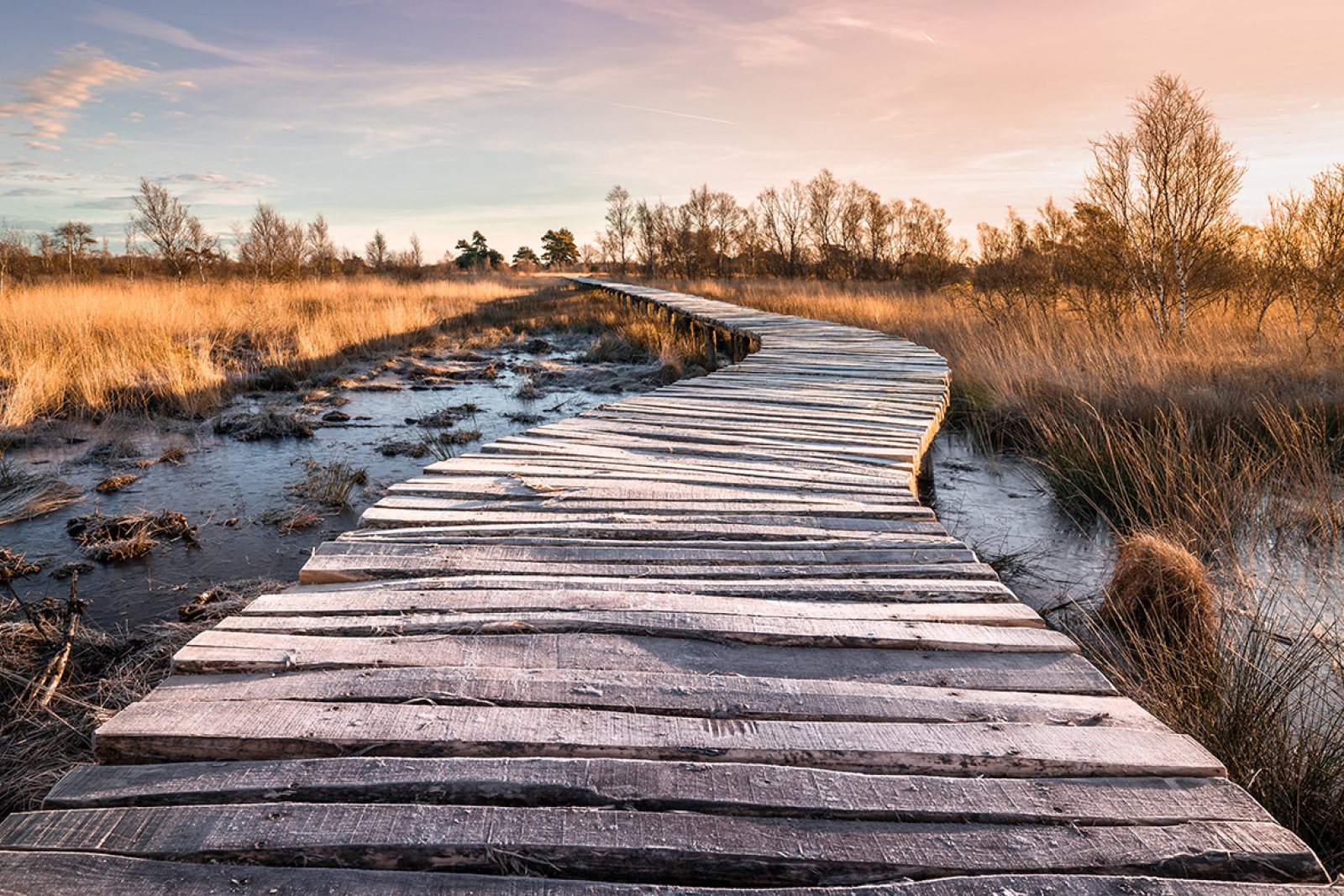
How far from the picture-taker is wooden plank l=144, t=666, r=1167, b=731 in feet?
5.31

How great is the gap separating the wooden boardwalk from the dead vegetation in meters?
2.62

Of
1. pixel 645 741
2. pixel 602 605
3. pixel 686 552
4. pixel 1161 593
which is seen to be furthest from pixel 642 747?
pixel 1161 593

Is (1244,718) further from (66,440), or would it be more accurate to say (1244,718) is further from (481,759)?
(66,440)

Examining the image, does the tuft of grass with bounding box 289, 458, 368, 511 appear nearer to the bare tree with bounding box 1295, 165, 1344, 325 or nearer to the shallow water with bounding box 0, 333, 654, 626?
the shallow water with bounding box 0, 333, 654, 626

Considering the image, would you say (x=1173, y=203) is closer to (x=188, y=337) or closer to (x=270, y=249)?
(x=188, y=337)

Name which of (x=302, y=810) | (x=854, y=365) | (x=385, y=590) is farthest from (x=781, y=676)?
(x=854, y=365)

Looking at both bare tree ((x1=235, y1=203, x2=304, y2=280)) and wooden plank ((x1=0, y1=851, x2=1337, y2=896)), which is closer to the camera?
wooden plank ((x1=0, y1=851, x2=1337, y2=896))

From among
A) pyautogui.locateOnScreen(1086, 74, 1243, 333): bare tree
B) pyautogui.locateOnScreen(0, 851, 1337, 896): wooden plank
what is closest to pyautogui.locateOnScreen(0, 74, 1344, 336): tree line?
pyautogui.locateOnScreen(1086, 74, 1243, 333): bare tree

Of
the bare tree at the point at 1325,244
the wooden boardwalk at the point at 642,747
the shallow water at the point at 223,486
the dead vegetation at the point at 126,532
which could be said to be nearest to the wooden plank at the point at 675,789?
the wooden boardwalk at the point at 642,747

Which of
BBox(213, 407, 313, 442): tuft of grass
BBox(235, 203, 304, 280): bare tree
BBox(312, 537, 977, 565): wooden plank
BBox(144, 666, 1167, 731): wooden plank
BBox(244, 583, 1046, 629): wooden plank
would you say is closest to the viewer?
BBox(144, 666, 1167, 731): wooden plank

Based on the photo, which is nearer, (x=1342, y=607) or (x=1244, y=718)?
(x=1244, y=718)

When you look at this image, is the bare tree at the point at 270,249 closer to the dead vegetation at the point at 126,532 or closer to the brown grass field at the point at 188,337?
the brown grass field at the point at 188,337

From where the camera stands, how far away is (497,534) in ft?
8.87

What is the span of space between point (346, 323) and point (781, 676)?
13.0 metres
